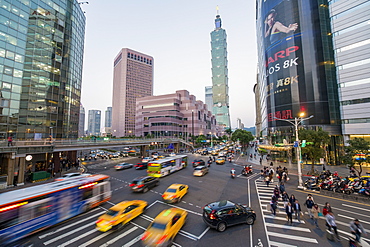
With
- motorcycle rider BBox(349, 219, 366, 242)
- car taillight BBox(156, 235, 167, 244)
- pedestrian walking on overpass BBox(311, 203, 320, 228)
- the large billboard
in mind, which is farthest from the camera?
the large billboard

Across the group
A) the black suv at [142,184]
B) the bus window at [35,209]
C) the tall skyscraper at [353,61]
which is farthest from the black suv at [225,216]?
the tall skyscraper at [353,61]

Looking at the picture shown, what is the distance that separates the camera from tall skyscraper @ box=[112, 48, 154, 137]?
149m

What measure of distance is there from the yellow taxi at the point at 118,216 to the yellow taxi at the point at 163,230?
2.67m

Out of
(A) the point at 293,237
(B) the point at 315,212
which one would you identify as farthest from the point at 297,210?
(A) the point at 293,237

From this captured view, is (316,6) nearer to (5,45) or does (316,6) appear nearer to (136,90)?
(5,45)

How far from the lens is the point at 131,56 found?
154m

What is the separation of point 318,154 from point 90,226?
32.6 metres

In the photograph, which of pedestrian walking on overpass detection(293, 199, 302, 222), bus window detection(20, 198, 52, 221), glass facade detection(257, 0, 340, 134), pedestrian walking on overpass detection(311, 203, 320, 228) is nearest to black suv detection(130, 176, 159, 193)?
bus window detection(20, 198, 52, 221)

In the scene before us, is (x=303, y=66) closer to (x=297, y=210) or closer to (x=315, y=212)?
(x=315, y=212)

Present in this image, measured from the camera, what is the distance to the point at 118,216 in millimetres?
11250

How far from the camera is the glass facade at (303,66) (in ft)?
133

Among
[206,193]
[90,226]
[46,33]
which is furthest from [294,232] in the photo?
[46,33]

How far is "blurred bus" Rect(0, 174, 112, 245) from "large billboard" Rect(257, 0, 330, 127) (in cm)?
4853

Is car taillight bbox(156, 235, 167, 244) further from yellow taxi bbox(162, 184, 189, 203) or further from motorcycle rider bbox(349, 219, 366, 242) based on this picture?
motorcycle rider bbox(349, 219, 366, 242)
